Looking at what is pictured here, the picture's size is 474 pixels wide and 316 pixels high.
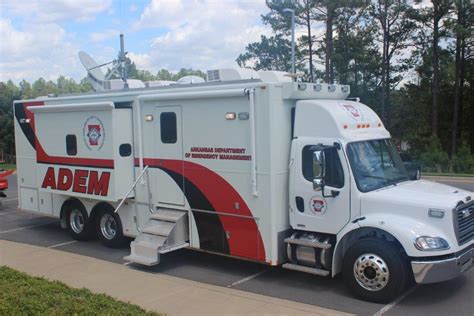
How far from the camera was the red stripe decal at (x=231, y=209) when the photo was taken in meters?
8.21

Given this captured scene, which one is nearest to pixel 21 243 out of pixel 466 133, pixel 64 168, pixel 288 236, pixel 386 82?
pixel 64 168

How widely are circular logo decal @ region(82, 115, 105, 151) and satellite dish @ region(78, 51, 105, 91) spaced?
10.4 ft

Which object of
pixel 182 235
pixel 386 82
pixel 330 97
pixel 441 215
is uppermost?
pixel 386 82

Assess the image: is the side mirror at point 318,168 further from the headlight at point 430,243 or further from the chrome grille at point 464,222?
the chrome grille at point 464,222

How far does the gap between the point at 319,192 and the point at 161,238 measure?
118 inches

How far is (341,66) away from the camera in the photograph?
36.8m

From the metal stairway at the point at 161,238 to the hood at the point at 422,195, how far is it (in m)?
3.37

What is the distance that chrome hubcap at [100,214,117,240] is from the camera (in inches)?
420

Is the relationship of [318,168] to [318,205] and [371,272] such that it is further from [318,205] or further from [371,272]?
[371,272]


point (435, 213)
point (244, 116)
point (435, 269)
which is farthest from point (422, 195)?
point (244, 116)

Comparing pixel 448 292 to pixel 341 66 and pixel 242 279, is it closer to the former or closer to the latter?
pixel 242 279

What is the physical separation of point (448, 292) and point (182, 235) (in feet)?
14.3

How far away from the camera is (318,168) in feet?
25.3

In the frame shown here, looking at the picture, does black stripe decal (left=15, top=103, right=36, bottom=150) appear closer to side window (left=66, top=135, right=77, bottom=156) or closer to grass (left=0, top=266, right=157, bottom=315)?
side window (left=66, top=135, right=77, bottom=156)
